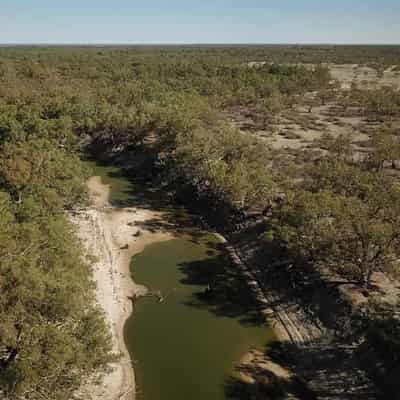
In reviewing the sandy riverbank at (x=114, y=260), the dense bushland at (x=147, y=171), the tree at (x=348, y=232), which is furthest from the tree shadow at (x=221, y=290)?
the tree at (x=348, y=232)

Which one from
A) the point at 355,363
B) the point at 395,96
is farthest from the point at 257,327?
the point at 395,96

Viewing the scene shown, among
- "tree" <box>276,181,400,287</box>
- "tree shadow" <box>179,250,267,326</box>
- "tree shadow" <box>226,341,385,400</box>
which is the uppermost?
"tree" <box>276,181,400,287</box>

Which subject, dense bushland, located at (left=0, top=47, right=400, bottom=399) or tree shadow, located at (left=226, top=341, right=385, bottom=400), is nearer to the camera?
dense bushland, located at (left=0, top=47, right=400, bottom=399)

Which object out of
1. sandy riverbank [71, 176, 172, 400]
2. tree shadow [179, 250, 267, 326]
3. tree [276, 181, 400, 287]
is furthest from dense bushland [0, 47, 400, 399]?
tree shadow [179, 250, 267, 326]

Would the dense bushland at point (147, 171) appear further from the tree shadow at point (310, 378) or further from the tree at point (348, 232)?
the tree shadow at point (310, 378)

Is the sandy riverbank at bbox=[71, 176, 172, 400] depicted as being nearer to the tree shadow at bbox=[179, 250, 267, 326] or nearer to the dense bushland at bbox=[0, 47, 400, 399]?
the dense bushland at bbox=[0, 47, 400, 399]

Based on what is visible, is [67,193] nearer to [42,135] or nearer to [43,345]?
[42,135]

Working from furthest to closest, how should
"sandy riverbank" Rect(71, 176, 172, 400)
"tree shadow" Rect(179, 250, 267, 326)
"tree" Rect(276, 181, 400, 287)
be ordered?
"tree shadow" Rect(179, 250, 267, 326), "tree" Rect(276, 181, 400, 287), "sandy riverbank" Rect(71, 176, 172, 400)
